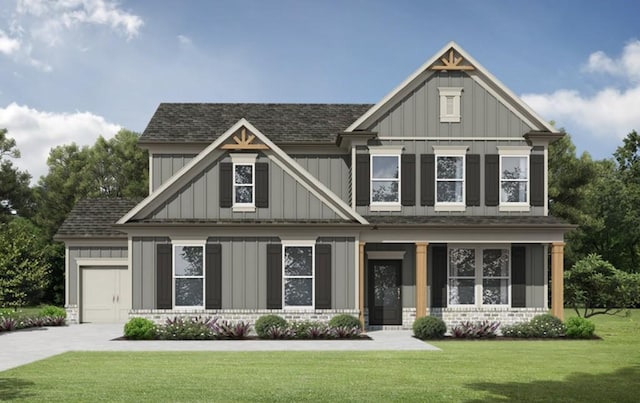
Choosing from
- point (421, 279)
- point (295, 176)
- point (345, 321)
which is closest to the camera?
point (345, 321)

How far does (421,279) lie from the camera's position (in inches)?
1004

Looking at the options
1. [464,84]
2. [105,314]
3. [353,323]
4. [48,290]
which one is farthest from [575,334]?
[48,290]

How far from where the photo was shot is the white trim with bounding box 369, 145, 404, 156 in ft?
88.9

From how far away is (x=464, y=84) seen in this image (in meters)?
27.4

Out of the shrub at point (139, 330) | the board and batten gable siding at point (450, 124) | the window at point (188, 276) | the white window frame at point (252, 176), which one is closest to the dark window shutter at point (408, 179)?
the board and batten gable siding at point (450, 124)

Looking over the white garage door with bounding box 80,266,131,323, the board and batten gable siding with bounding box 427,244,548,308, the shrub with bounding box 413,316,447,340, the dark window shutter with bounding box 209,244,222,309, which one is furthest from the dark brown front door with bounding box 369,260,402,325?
the white garage door with bounding box 80,266,131,323

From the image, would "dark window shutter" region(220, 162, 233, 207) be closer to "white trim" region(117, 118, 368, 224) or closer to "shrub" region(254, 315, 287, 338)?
"white trim" region(117, 118, 368, 224)

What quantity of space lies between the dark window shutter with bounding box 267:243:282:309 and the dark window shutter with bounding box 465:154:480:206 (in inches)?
295

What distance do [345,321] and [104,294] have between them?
1179 centimetres

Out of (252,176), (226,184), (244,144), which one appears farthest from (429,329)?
(244,144)

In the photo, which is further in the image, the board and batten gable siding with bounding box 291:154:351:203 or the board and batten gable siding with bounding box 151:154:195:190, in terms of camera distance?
the board and batten gable siding with bounding box 151:154:195:190

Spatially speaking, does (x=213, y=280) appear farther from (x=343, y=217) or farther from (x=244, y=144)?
(x=343, y=217)

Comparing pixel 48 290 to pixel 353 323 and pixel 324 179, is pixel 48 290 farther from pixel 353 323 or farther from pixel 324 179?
pixel 353 323

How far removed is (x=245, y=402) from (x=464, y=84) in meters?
18.6
